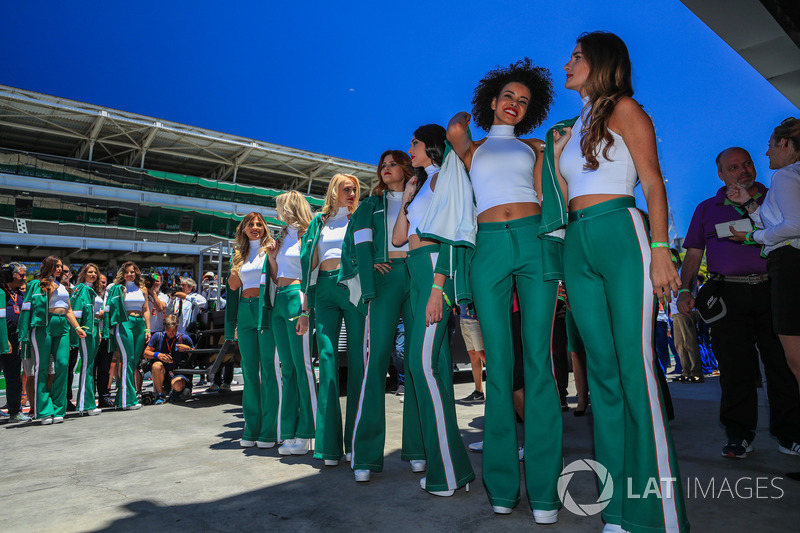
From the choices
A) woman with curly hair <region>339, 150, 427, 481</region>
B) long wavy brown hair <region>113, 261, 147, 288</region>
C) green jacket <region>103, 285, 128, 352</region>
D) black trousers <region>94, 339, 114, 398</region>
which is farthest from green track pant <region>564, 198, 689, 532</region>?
black trousers <region>94, 339, 114, 398</region>

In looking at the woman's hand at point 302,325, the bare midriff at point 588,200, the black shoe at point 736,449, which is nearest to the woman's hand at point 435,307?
the bare midriff at point 588,200

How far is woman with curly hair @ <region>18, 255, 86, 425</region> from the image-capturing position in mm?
6680

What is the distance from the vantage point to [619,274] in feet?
7.65

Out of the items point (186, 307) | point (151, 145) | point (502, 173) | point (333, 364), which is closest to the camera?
point (502, 173)

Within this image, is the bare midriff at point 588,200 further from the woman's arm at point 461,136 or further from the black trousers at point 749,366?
the black trousers at point 749,366

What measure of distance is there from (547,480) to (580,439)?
6.65ft

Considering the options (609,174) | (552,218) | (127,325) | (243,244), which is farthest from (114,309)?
(609,174)

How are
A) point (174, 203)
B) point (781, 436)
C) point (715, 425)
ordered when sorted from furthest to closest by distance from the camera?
1. point (174, 203)
2. point (715, 425)
3. point (781, 436)

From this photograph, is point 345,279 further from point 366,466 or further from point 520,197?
point 520,197

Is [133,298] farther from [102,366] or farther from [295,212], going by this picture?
[295,212]

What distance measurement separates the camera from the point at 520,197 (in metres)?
2.77

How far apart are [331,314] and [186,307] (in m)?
6.47

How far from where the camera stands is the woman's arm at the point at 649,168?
2248 mm

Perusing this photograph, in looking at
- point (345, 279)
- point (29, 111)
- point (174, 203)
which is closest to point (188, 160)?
point (174, 203)
